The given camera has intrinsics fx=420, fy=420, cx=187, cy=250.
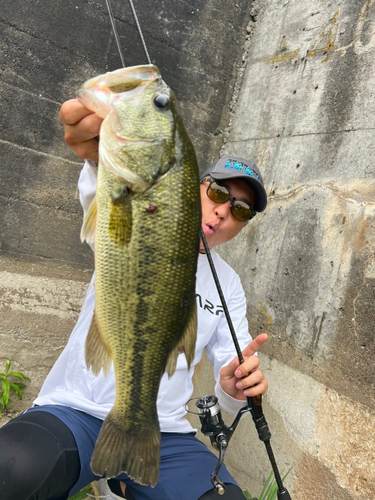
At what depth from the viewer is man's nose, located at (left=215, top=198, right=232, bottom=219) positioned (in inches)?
99.7

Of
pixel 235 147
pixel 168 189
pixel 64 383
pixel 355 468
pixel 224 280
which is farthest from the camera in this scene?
pixel 235 147

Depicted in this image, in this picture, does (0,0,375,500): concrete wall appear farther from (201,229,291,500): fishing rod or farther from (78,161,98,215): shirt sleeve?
(78,161,98,215): shirt sleeve

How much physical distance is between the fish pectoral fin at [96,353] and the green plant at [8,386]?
7.69ft

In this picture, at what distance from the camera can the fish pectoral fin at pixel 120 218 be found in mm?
1470

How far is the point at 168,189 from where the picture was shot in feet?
4.97

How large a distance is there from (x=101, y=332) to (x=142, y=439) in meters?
0.44

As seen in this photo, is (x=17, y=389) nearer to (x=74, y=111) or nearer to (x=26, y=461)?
(x=26, y=461)

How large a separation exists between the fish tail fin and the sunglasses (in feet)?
4.51

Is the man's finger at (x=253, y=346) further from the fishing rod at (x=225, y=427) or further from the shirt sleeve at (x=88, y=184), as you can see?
the shirt sleeve at (x=88, y=184)

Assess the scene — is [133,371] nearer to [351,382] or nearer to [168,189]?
[168,189]

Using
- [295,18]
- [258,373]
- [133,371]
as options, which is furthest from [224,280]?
[295,18]

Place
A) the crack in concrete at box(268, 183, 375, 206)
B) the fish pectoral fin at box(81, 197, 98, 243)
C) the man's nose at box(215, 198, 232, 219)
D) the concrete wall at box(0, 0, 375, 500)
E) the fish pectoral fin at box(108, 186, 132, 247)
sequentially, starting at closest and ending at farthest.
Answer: the fish pectoral fin at box(108, 186, 132, 247) → the fish pectoral fin at box(81, 197, 98, 243) → the man's nose at box(215, 198, 232, 219) → the concrete wall at box(0, 0, 375, 500) → the crack in concrete at box(268, 183, 375, 206)

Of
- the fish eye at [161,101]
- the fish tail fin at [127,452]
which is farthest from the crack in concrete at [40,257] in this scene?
the fish eye at [161,101]

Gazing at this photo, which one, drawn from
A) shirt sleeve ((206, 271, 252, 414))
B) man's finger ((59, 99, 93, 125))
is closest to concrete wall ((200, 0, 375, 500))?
shirt sleeve ((206, 271, 252, 414))
